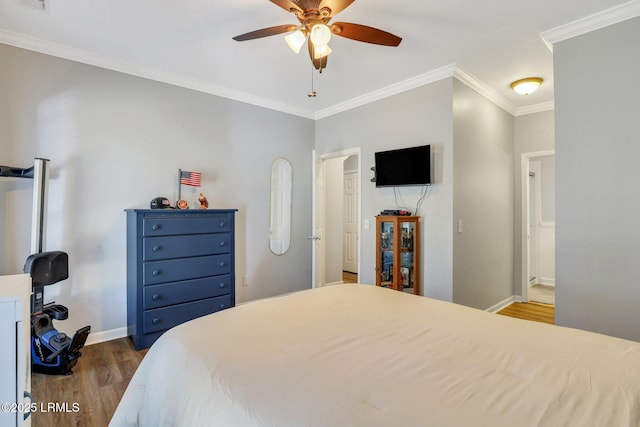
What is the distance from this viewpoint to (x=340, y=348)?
1.24 meters

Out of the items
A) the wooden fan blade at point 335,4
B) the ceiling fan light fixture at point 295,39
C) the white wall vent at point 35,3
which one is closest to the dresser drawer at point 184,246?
the white wall vent at point 35,3

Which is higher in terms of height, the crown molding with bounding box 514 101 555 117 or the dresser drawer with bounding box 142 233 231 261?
the crown molding with bounding box 514 101 555 117

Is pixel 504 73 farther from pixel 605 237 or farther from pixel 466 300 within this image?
pixel 466 300

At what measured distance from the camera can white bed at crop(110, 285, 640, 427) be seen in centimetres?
86

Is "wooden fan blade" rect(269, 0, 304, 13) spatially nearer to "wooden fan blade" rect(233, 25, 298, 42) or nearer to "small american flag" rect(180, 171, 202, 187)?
"wooden fan blade" rect(233, 25, 298, 42)

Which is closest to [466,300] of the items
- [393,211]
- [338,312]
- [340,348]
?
[393,211]

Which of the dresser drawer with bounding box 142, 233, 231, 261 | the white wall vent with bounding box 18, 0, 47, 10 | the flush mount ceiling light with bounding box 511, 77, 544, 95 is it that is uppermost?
the white wall vent with bounding box 18, 0, 47, 10

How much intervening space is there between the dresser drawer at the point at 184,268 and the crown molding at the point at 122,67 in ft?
6.09

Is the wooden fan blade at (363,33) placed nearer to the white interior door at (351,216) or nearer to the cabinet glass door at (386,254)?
the cabinet glass door at (386,254)

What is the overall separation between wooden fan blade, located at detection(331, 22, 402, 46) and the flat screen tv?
4.39ft

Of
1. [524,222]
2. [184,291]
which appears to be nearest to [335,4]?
[184,291]

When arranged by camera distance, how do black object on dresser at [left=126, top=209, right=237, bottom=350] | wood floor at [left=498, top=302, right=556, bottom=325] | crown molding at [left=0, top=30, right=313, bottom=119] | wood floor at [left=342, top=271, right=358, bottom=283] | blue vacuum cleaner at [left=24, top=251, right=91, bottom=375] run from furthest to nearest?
1. wood floor at [left=342, top=271, right=358, bottom=283]
2. wood floor at [left=498, top=302, right=556, bottom=325]
3. black object on dresser at [left=126, top=209, right=237, bottom=350]
4. crown molding at [left=0, top=30, right=313, bottom=119]
5. blue vacuum cleaner at [left=24, top=251, right=91, bottom=375]

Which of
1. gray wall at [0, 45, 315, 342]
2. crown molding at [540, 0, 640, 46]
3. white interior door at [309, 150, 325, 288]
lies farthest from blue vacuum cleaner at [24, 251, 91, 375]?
crown molding at [540, 0, 640, 46]

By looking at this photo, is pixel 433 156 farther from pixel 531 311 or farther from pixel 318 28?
pixel 531 311
